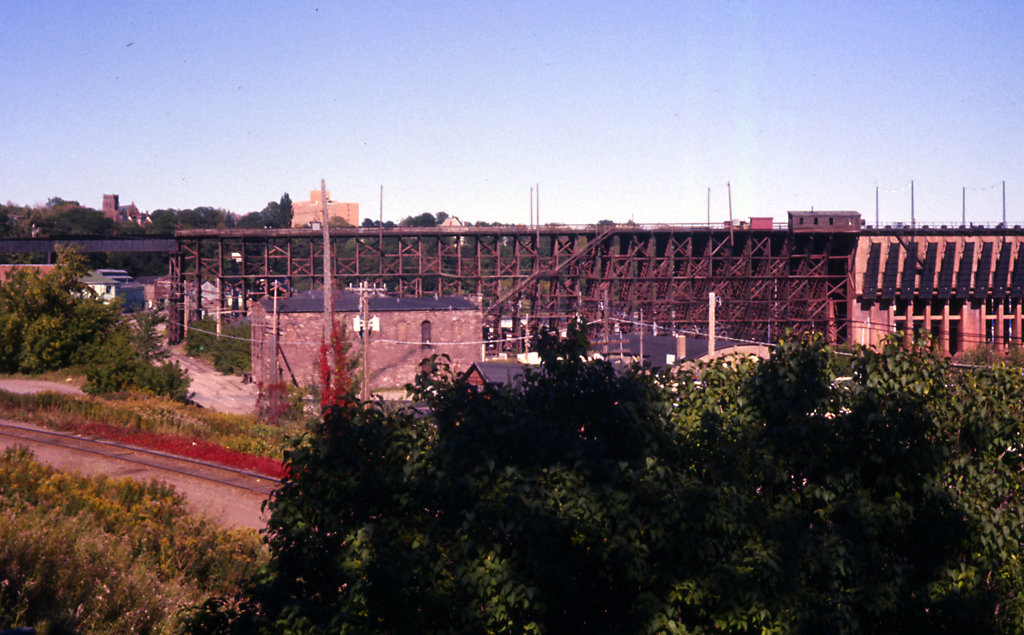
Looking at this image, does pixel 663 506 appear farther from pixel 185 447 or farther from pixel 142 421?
pixel 142 421

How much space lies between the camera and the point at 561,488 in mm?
4328

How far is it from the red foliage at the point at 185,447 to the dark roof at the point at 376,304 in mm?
14469

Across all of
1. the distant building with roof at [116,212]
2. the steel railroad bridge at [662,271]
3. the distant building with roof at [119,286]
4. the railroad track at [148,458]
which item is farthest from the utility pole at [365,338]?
the distant building with roof at [116,212]

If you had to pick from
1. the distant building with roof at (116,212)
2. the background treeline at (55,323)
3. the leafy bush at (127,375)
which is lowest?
the leafy bush at (127,375)

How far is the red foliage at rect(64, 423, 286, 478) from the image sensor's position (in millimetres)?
15078

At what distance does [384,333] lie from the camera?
33.3m

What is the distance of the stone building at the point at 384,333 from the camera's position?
32062 millimetres

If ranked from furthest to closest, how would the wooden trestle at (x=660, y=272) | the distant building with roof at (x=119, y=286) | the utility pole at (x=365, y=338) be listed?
the distant building with roof at (x=119, y=286), the wooden trestle at (x=660, y=272), the utility pole at (x=365, y=338)

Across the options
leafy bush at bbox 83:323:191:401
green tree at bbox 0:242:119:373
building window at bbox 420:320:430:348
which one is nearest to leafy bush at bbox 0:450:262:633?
leafy bush at bbox 83:323:191:401

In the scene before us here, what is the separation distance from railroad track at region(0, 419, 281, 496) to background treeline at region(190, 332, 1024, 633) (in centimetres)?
867

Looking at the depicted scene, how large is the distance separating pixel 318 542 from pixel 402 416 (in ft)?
2.83

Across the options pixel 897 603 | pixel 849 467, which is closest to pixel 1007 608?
pixel 897 603

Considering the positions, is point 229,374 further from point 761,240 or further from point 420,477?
point 420,477

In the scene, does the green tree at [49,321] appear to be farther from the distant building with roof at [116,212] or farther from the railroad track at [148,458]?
the distant building with roof at [116,212]
